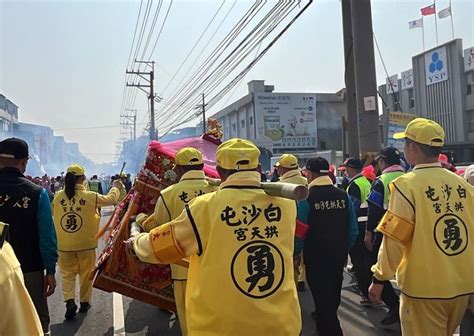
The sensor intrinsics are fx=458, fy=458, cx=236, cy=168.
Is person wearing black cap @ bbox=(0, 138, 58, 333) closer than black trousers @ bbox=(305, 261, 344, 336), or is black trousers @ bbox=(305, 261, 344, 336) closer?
person wearing black cap @ bbox=(0, 138, 58, 333)

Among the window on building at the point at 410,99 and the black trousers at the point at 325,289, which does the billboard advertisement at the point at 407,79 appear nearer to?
the window on building at the point at 410,99

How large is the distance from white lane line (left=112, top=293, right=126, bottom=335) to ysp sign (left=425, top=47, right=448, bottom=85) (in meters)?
32.1

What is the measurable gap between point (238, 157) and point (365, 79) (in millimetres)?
6450

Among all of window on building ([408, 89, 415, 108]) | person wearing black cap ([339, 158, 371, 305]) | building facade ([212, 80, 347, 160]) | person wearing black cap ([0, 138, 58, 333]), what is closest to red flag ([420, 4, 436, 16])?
window on building ([408, 89, 415, 108])

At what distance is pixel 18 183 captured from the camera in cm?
387

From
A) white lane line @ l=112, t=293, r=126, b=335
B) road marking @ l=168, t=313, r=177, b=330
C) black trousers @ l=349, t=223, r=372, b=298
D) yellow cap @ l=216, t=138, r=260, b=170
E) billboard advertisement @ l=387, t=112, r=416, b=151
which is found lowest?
road marking @ l=168, t=313, r=177, b=330

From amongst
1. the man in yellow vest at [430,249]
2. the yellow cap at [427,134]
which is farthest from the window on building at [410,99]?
the man in yellow vest at [430,249]

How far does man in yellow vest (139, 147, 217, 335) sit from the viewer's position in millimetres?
4078

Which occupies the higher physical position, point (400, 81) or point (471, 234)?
point (400, 81)

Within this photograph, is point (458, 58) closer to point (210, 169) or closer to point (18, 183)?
point (210, 169)

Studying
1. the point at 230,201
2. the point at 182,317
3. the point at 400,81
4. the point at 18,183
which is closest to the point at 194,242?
the point at 230,201

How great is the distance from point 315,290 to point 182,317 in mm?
1293

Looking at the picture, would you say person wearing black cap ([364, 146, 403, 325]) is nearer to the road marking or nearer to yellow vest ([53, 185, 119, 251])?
the road marking

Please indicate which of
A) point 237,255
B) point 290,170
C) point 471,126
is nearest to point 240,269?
point 237,255
